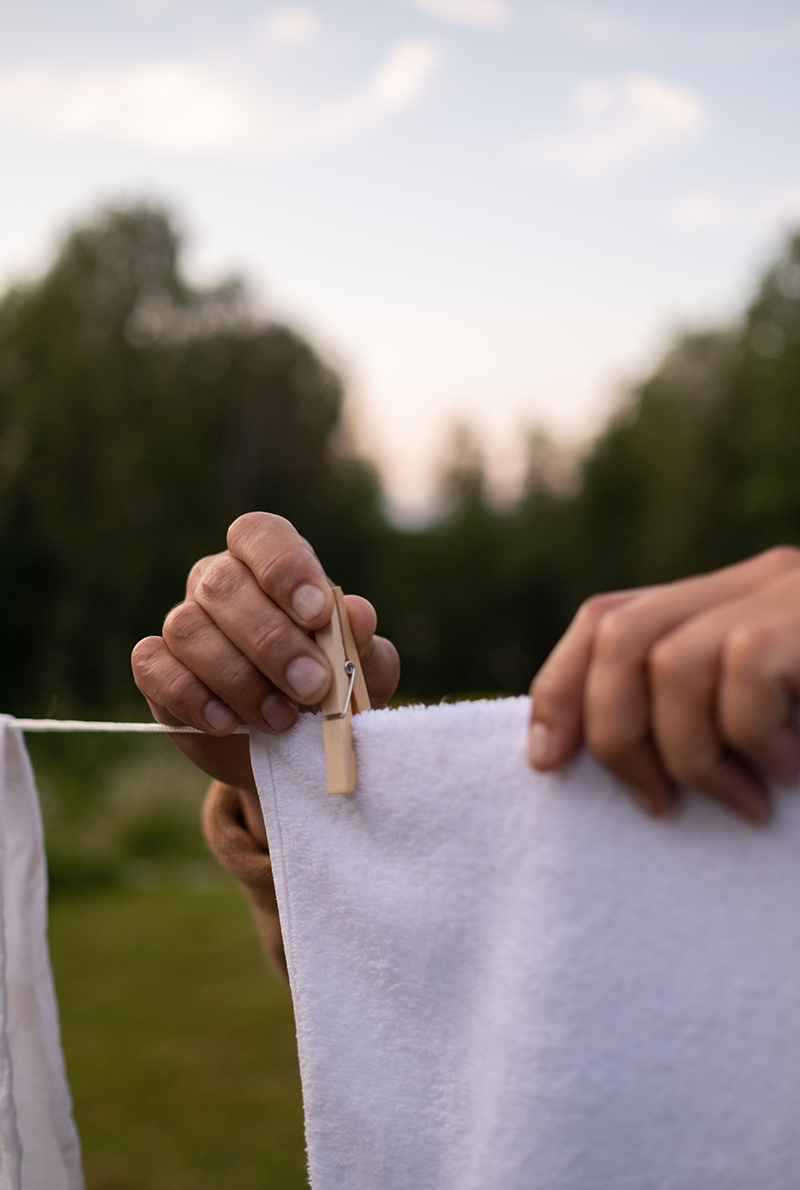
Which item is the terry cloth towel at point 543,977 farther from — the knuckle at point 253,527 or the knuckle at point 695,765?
the knuckle at point 253,527

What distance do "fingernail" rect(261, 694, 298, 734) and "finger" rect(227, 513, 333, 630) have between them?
0.23ft

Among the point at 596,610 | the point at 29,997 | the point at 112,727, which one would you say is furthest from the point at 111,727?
the point at 596,610

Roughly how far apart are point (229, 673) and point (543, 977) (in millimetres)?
336

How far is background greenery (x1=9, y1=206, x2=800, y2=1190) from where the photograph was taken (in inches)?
141

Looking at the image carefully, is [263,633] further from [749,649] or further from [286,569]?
[749,649]

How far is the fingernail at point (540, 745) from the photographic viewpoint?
54cm

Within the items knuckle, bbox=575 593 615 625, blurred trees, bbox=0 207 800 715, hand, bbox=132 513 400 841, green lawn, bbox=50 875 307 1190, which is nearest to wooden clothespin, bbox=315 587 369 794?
hand, bbox=132 513 400 841

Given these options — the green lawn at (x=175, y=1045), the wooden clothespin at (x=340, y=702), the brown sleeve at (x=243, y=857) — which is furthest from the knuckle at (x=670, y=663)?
the green lawn at (x=175, y=1045)

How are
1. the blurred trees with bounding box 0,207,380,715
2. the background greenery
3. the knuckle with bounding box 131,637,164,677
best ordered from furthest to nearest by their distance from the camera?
the blurred trees with bounding box 0,207,380,715 < the background greenery < the knuckle with bounding box 131,637,164,677

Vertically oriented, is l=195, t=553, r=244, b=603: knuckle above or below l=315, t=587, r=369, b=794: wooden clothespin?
above

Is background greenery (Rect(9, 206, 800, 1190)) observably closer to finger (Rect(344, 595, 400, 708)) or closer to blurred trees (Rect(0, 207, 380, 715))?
blurred trees (Rect(0, 207, 380, 715))

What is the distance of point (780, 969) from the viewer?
0.53 m

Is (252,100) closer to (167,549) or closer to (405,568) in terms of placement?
(167,549)

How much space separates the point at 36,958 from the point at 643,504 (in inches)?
780
